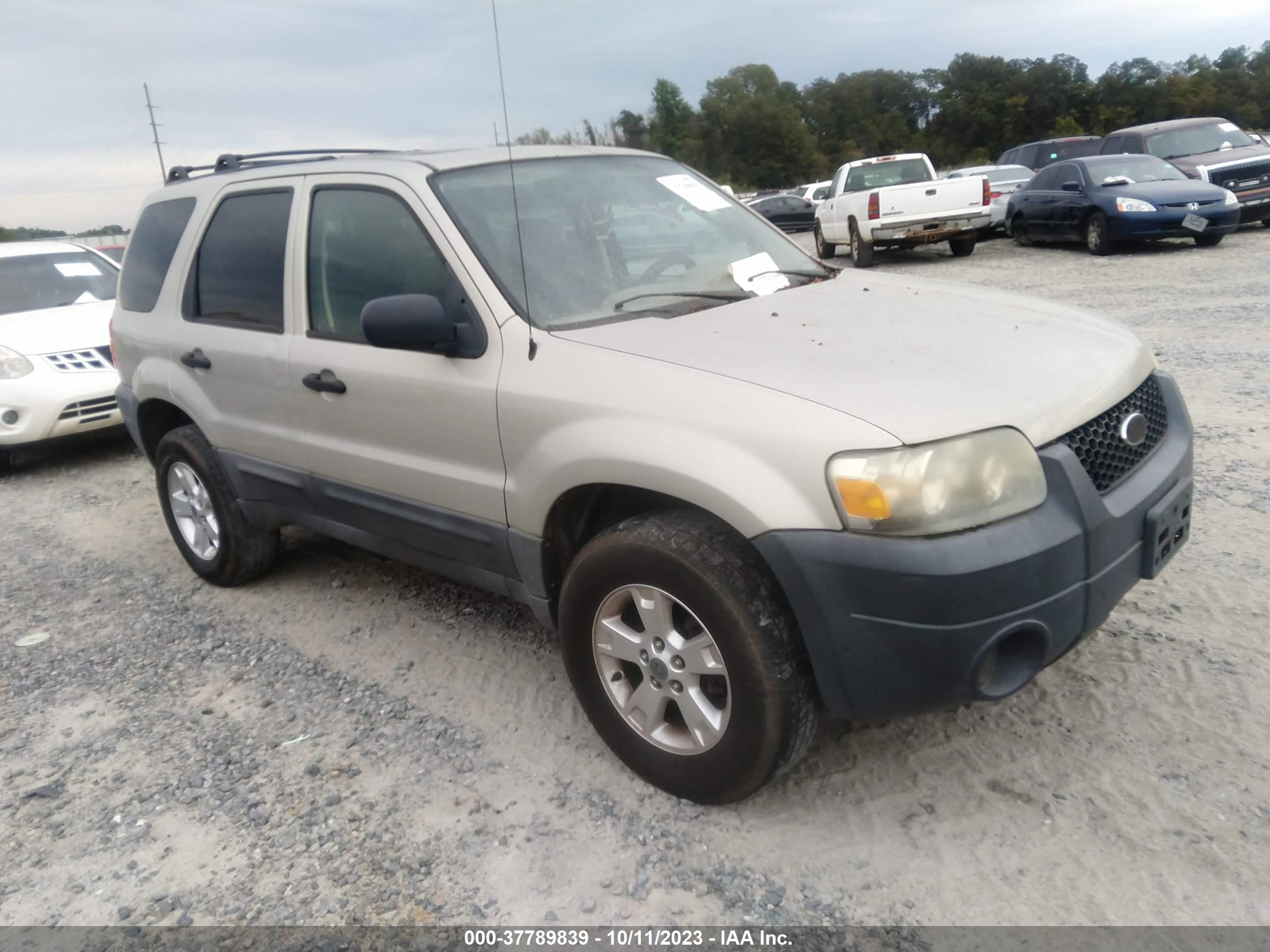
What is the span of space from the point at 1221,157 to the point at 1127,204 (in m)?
2.62

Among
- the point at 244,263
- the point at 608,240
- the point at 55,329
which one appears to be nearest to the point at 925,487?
the point at 608,240

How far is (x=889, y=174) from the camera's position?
639 inches

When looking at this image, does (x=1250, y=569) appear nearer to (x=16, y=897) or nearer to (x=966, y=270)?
(x=16, y=897)

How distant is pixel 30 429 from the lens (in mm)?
7145

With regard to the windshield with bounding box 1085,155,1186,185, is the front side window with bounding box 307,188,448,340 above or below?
above

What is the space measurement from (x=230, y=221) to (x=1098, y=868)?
392 centimetres

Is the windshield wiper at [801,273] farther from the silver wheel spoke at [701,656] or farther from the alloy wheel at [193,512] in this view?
the alloy wheel at [193,512]

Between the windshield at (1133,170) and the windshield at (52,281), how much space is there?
12436 millimetres

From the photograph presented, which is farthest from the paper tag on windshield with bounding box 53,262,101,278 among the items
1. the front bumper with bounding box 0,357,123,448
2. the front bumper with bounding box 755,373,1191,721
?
the front bumper with bounding box 755,373,1191,721

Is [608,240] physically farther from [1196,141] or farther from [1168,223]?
[1196,141]

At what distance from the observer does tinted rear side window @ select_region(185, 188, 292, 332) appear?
3848 mm

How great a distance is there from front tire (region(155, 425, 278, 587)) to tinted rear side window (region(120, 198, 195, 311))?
2.24 feet

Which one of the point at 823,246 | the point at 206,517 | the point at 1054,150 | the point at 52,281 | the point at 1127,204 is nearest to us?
the point at 206,517

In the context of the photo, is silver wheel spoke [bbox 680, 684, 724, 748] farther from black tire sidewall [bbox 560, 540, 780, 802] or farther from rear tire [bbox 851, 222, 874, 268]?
rear tire [bbox 851, 222, 874, 268]
